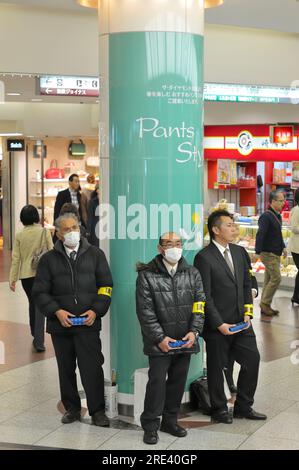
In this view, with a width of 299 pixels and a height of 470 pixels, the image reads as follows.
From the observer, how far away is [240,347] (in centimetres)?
674

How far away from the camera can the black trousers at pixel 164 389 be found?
6176 millimetres

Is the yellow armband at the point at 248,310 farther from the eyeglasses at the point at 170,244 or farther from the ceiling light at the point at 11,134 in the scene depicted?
→ the ceiling light at the point at 11,134

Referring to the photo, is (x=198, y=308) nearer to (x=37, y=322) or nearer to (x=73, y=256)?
(x=73, y=256)

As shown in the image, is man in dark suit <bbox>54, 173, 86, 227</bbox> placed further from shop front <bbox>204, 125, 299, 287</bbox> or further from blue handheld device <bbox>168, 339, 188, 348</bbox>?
blue handheld device <bbox>168, 339, 188, 348</bbox>

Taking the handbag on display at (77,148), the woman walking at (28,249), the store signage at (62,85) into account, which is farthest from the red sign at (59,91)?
the handbag on display at (77,148)

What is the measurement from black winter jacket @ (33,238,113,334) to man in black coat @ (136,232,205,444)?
48 cm

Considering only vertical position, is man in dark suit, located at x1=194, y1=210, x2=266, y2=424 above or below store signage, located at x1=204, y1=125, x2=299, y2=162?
below

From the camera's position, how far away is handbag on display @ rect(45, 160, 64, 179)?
20062 mm

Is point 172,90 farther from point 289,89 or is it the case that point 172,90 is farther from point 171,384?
point 289,89

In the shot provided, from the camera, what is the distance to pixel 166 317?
6.13 metres

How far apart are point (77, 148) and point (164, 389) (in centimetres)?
1451

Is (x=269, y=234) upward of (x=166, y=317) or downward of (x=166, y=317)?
upward

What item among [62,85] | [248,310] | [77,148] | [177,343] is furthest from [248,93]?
[77,148]

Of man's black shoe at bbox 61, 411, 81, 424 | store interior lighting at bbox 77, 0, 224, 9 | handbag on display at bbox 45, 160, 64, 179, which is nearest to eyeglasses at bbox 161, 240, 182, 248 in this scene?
man's black shoe at bbox 61, 411, 81, 424
